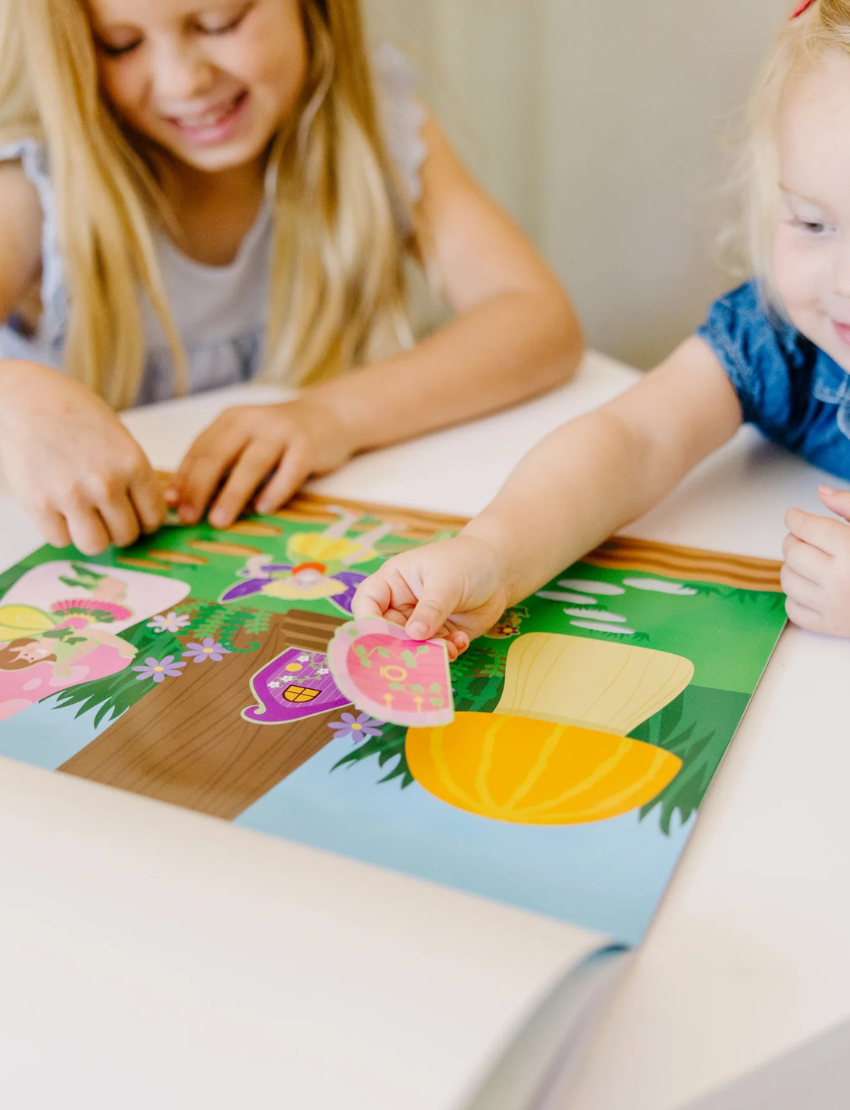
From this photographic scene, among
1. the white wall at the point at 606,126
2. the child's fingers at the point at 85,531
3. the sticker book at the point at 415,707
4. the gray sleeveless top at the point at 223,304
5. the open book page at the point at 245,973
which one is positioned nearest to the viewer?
the open book page at the point at 245,973

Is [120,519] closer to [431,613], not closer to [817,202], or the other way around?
[431,613]

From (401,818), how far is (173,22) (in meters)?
0.62

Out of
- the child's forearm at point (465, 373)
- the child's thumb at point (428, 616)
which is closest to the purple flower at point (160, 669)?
the child's thumb at point (428, 616)

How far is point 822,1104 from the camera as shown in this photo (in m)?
0.31

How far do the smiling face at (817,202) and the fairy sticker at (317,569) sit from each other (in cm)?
26

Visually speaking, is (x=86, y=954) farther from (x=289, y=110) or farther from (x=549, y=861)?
(x=289, y=110)

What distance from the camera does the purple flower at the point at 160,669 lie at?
461 millimetres

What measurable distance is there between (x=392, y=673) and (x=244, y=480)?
0.88 feet

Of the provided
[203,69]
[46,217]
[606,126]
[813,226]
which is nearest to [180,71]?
[203,69]

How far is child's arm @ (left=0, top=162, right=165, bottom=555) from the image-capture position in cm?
58

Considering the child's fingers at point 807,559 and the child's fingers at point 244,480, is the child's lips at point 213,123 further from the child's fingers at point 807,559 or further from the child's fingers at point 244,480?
the child's fingers at point 807,559

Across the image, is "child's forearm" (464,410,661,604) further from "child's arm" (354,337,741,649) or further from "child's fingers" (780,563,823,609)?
"child's fingers" (780,563,823,609)

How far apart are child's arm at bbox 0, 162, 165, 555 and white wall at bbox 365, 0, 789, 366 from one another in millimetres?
806

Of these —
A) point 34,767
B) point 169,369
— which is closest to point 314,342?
point 169,369
